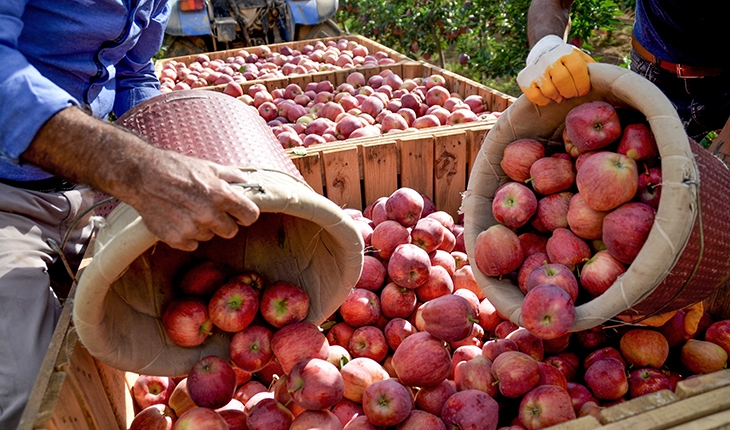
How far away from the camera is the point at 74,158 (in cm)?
123

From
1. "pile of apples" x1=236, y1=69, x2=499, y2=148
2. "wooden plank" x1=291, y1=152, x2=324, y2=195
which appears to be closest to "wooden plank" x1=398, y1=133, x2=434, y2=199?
"pile of apples" x1=236, y1=69, x2=499, y2=148

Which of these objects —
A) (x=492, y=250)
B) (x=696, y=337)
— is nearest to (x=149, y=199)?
(x=492, y=250)

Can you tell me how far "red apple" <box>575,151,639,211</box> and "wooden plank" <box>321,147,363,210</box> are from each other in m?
1.48

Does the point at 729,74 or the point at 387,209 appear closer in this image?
the point at 387,209

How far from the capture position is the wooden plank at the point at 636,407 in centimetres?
107

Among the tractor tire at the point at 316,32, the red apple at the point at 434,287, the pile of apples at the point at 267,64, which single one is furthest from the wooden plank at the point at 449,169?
the tractor tire at the point at 316,32

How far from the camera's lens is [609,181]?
155 cm

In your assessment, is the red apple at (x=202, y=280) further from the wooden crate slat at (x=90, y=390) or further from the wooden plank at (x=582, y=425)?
the wooden plank at (x=582, y=425)

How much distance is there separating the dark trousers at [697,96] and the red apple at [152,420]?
2929 millimetres

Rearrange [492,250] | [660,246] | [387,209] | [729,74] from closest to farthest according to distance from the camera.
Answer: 1. [660,246]
2. [492,250]
3. [387,209]
4. [729,74]

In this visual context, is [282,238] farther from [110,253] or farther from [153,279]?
[110,253]

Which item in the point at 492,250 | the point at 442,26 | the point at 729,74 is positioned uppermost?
the point at 729,74

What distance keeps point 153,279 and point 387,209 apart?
44.9 inches

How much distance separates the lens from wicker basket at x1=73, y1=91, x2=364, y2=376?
127cm
